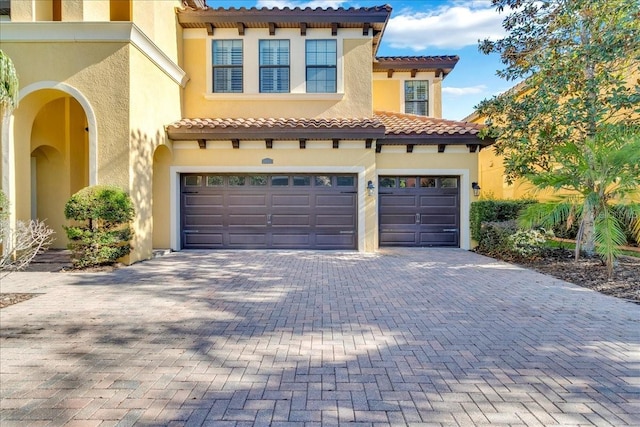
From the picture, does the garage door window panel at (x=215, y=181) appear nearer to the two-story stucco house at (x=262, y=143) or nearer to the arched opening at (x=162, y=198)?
the two-story stucco house at (x=262, y=143)

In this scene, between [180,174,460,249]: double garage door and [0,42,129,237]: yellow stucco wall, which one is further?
[180,174,460,249]: double garage door

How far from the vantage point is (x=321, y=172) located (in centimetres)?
1169

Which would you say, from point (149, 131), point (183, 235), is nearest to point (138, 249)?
point (183, 235)

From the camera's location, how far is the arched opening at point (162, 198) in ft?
37.9

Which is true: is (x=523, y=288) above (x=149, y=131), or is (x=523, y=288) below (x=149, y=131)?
below

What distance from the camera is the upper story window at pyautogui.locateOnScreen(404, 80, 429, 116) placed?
51.9 ft

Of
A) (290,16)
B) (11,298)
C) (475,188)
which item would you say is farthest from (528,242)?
(11,298)

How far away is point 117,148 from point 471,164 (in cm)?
1100

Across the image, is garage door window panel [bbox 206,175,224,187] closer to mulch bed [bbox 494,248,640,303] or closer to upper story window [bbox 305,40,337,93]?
upper story window [bbox 305,40,337,93]

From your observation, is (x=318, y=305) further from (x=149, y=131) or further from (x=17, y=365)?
(x=149, y=131)

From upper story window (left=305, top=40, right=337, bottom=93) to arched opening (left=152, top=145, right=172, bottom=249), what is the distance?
565cm

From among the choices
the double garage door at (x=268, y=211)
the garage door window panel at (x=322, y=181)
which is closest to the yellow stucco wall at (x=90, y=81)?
the double garage door at (x=268, y=211)

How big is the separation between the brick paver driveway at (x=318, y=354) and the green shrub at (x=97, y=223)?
127 cm

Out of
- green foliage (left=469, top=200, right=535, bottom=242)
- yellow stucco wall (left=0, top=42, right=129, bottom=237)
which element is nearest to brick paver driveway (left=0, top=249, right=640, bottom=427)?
yellow stucco wall (left=0, top=42, right=129, bottom=237)
